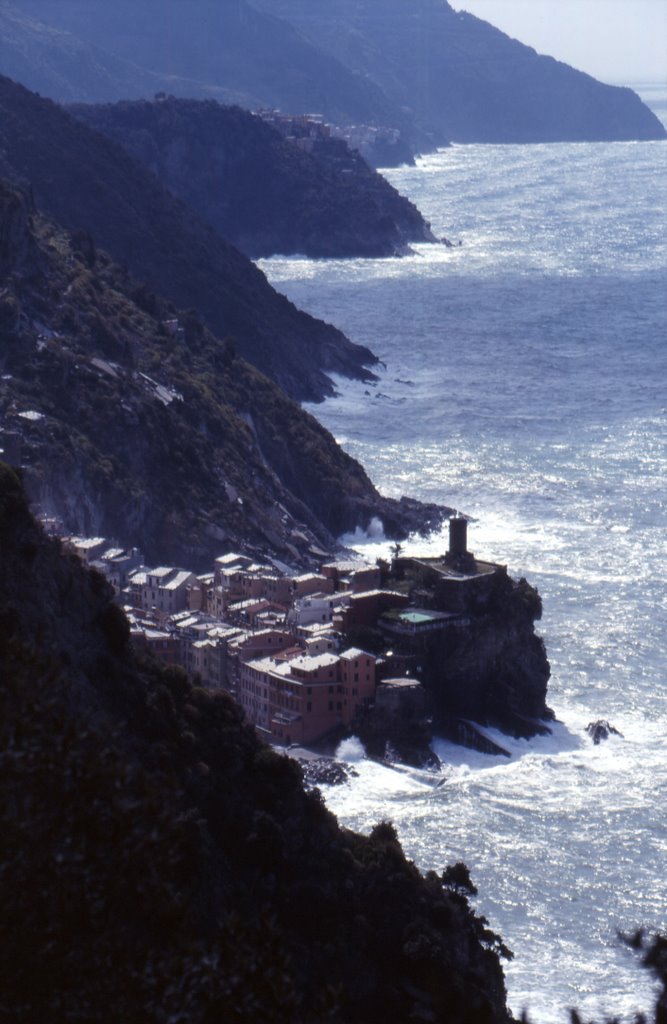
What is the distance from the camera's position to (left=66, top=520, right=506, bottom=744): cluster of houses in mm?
31562

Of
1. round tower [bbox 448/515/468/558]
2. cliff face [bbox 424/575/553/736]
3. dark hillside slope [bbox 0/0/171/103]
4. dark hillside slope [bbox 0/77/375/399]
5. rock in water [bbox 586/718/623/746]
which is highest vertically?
dark hillside slope [bbox 0/0/171/103]

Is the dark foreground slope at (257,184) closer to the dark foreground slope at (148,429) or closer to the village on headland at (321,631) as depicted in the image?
the dark foreground slope at (148,429)

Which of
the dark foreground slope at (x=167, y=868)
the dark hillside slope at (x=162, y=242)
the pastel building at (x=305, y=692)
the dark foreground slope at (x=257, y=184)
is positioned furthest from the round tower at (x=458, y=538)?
the dark foreground slope at (x=257, y=184)

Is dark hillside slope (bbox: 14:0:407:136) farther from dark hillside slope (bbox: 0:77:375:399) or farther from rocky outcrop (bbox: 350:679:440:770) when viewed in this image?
rocky outcrop (bbox: 350:679:440:770)

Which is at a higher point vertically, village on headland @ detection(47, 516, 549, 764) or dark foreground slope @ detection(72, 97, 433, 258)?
dark foreground slope @ detection(72, 97, 433, 258)

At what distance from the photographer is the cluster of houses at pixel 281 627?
3156 centimetres

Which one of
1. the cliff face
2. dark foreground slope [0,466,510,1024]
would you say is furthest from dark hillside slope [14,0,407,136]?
dark foreground slope [0,466,510,1024]

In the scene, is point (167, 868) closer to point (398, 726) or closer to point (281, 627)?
point (398, 726)

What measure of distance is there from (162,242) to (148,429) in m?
28.0

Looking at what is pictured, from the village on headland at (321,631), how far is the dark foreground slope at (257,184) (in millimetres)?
74225

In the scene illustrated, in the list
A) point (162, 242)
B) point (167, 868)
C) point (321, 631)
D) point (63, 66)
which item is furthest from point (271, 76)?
point (167, 868)

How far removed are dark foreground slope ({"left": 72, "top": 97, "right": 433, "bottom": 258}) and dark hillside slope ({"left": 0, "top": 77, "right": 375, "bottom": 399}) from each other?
1308 inches

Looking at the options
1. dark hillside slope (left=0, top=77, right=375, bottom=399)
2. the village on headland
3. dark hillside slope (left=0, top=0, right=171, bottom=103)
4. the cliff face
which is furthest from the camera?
dark hillside slope (left=0, top=0, right=171, bottom=103)

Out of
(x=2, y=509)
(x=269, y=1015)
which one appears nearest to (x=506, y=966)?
(x=2, y=509)
